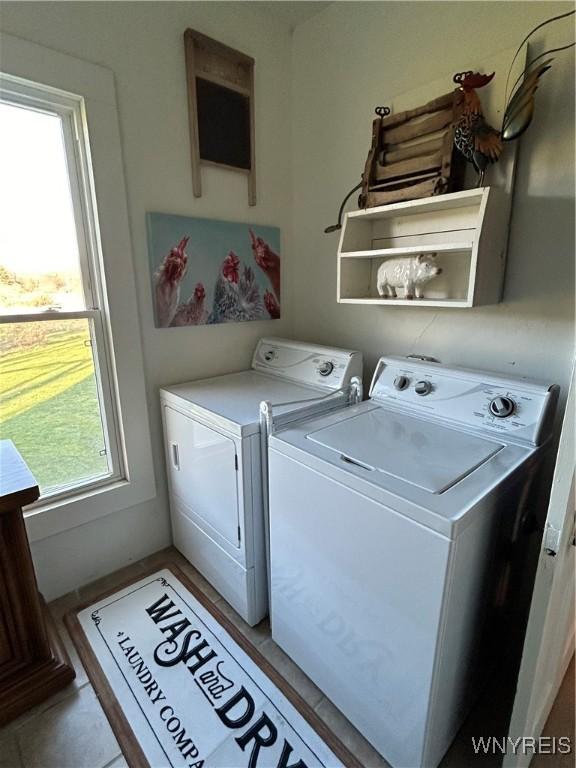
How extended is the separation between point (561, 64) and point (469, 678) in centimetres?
194

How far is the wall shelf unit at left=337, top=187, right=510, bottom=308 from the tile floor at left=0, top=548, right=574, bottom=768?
1424 millimetres

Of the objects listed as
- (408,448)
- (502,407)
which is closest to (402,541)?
(408,448)

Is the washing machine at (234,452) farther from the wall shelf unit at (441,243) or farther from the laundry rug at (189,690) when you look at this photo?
the wall shelf unit at (441,243)

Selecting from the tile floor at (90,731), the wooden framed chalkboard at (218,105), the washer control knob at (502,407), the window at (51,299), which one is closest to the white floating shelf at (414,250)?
the washer control knob at (502,407)

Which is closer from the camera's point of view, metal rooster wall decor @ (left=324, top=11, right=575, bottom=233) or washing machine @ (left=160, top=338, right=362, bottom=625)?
metal rooster wall decor @ (left=324, top=11, right=575, bottom=233)

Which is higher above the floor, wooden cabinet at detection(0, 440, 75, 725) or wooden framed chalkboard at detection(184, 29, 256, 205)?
wooden framed chalkboard at detection(184, 29, 256, 205)

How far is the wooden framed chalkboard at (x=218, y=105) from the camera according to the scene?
168cm

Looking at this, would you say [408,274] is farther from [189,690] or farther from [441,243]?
[189,690]

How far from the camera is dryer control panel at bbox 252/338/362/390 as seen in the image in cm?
171

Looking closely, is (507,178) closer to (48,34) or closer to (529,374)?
(529,374)

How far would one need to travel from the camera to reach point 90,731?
4.06ft

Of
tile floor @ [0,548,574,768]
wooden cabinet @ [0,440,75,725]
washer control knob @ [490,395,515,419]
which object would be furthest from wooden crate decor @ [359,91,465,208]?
tile floor @ [0,548,574,768]

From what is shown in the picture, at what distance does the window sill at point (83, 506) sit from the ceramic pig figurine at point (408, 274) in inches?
57.1

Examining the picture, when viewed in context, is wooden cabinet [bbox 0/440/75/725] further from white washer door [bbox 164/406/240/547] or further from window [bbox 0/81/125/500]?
white washer door [bbox 164/406/240/547]
